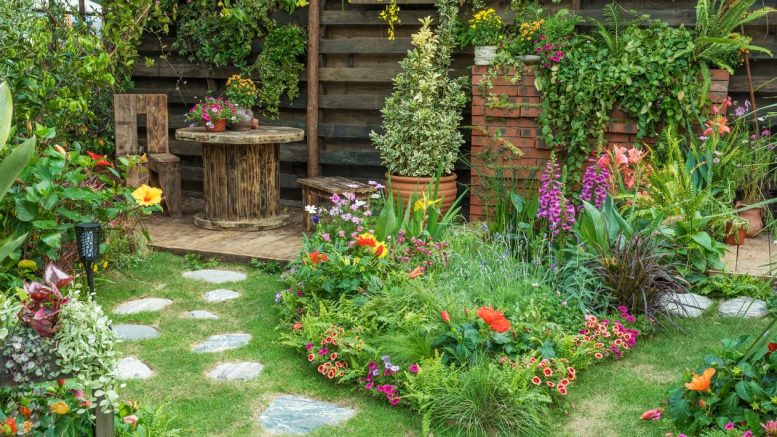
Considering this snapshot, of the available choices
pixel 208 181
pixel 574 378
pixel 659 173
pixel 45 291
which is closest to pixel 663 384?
pixel 574 378

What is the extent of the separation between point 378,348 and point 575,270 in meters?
1.33

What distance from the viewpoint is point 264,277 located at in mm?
5691

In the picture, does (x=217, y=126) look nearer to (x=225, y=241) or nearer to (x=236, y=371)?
(x=225, y=241)

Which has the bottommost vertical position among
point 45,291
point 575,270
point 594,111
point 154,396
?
point 154,396

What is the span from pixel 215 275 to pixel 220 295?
1.64 feet

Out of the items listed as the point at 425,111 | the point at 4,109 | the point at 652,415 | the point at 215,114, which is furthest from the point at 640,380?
the point at 215,114

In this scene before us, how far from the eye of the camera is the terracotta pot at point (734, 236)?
5.54m

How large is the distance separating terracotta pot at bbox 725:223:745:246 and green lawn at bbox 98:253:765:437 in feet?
3.60

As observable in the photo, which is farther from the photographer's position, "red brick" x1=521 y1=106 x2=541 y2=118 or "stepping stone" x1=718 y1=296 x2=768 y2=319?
"red brick" x1=521 y1=106 x2=541 y2=118

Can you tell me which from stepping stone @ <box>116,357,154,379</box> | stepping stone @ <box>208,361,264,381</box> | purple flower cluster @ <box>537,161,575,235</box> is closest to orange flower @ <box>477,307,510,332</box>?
stepping stone @ <box>208,361,264,381</box>

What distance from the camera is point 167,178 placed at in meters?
7.36

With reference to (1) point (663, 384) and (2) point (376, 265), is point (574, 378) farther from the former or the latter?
(2) point (376, 265)

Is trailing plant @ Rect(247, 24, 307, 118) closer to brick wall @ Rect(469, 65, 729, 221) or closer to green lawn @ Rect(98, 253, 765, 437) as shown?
brick wall @ Rect(469, 65, 729, 221)

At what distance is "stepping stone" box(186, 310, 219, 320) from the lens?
485 cm
